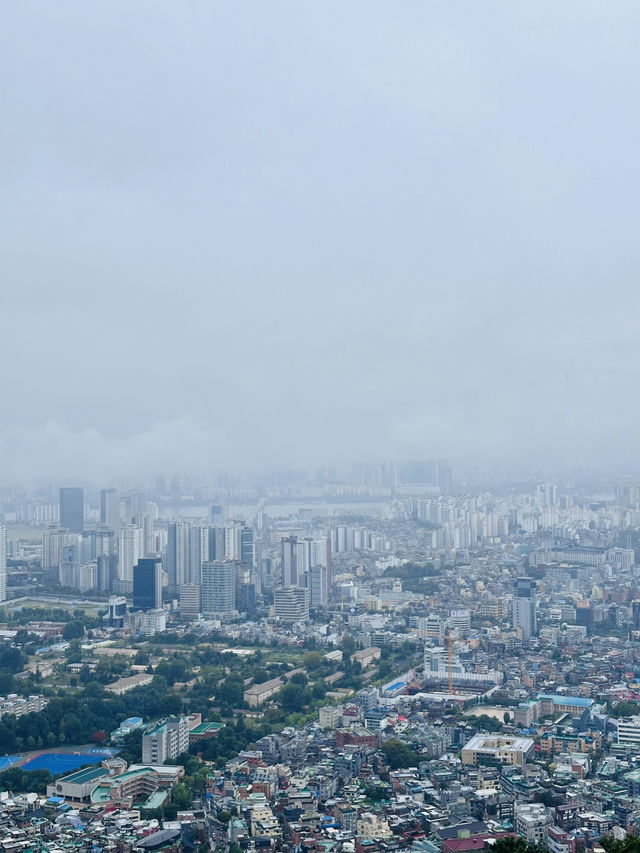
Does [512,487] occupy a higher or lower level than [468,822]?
higher

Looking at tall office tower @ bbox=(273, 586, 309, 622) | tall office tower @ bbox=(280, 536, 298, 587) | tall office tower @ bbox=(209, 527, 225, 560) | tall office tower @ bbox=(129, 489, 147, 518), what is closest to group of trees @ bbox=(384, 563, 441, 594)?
tall office tower @ bbox=(280, 536, 298, 587)

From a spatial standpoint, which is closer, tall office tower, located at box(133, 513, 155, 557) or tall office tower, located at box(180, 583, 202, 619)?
tall office tower, located at box(180, 583, 202, 619)

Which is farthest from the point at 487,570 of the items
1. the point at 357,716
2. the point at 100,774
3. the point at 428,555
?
the point at 100,774

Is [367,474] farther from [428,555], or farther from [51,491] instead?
[51,491]

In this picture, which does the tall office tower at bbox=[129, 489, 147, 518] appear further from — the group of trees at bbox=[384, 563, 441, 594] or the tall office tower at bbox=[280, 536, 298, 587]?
the group of trees at bbox=[384, 563, 441, 594]

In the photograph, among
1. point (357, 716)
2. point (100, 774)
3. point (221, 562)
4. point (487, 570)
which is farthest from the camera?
point (487, 570)

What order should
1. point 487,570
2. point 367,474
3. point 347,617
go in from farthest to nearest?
point 367,474 < point 487,570 < point 347,617
